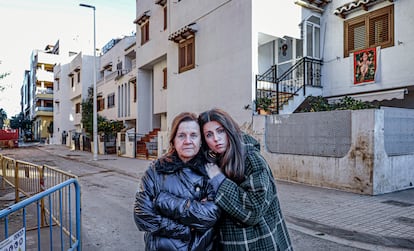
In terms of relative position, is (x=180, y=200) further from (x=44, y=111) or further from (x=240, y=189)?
(x=44, y=111)

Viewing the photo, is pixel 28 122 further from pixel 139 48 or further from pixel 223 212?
pixel 223 212

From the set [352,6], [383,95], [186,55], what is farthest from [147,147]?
[352,6]

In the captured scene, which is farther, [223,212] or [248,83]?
[248,83]

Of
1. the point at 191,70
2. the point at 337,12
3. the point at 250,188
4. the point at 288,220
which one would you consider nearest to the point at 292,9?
the point at 337,12

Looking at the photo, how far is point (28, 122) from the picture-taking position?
185 ft

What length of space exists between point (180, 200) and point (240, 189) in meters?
0.38

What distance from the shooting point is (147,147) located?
59.0 ft

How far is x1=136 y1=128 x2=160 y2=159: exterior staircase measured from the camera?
17.5m

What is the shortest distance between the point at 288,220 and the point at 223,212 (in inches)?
159

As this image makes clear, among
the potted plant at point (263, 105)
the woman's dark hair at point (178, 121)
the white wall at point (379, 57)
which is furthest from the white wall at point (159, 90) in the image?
the woman's dark hair at point (178, 121)

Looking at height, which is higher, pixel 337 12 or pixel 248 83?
pixel 337 12


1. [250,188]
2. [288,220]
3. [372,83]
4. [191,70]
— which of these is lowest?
[288,220]

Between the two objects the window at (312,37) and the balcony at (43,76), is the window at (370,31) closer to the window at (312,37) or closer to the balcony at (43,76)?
the window at (312,37)

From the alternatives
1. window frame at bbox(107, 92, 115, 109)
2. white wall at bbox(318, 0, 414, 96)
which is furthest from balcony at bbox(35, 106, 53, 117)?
white wall at bbox(318, 0, 414, 96)
